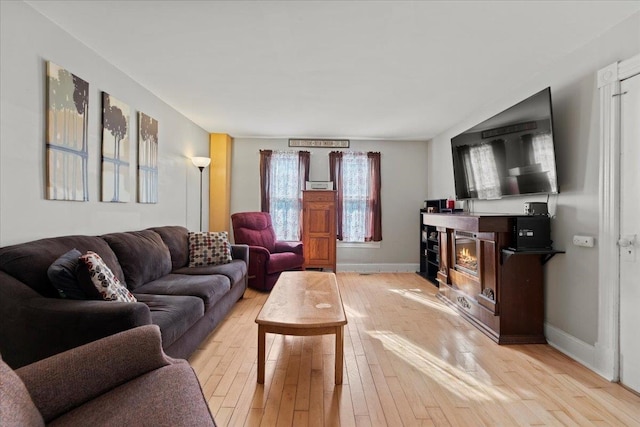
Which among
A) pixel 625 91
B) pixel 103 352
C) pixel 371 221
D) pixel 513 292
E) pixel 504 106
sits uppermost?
pixel 504 106

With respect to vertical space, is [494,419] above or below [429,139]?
below

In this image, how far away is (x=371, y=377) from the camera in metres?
2.08

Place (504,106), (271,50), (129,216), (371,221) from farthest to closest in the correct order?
(371,221) < (504,106) < (129,216) < (271,50)

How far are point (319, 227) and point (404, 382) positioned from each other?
3.26 metres

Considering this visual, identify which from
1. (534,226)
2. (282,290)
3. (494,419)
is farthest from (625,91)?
(282,290)

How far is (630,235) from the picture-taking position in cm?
198

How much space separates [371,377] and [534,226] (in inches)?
71.8

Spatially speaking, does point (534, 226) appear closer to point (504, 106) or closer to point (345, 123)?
point (504, 106)

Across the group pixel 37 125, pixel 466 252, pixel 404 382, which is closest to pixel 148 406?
pixel 404 382

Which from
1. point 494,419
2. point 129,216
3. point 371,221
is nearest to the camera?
point 494,419

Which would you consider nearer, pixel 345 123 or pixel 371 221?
pixel 345 123

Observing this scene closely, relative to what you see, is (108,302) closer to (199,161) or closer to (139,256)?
(139,256)

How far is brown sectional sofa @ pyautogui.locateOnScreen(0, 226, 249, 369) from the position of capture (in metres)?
1.57

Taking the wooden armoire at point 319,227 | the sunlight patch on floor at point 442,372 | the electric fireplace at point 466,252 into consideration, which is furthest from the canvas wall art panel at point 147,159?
the electric fireplace at point 466,252
